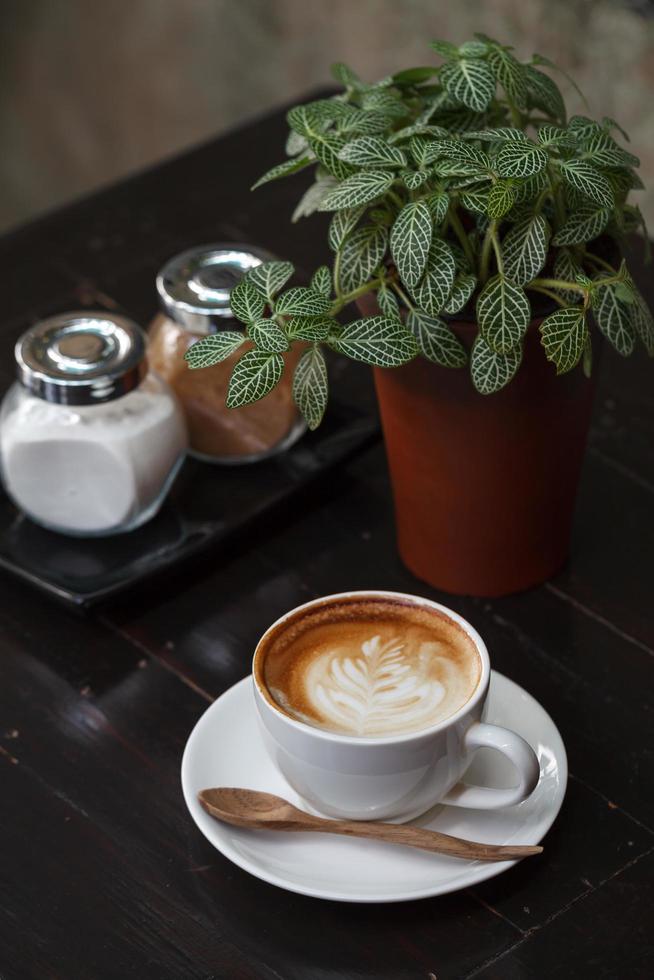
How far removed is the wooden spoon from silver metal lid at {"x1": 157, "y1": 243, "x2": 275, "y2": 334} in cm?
36

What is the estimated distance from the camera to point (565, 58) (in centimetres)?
189

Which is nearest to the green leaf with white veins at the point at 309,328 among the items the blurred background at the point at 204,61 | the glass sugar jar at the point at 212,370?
the glass sugar jar at the point at 212,370

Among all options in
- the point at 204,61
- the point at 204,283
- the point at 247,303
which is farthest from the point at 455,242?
the point at 204,61

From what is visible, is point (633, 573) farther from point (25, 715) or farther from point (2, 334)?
point (2, 334)

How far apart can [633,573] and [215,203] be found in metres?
0.64

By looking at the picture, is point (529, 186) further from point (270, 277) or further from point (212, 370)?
point (212, 370)

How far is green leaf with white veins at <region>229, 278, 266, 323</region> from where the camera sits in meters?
0.73

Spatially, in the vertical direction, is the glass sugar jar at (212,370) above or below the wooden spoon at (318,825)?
above

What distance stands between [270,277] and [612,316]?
0.21 metres

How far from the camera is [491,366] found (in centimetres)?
73

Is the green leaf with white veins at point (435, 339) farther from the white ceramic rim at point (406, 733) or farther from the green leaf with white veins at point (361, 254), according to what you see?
the white ceramic rim at point (406, 733)

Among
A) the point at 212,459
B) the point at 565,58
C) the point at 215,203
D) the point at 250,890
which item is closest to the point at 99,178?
the point at 565,58

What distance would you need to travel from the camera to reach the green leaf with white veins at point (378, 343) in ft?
2.35

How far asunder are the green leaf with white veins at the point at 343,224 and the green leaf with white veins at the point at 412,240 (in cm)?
5
